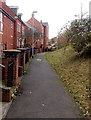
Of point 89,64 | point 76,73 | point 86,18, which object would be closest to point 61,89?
point 76,73

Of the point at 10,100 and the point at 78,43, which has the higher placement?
the point at 78,43

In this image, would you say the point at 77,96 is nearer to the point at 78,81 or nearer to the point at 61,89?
the point at 61,89

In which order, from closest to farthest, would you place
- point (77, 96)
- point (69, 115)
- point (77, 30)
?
1. point (69, 115)
2. point (77, 96)
3. point (77, 30)

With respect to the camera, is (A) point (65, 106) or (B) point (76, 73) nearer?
(A) point (65, 106)

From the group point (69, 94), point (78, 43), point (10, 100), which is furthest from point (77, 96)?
point (78, 43)

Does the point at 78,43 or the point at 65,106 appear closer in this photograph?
the point at 65,106

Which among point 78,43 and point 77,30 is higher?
point 77,30

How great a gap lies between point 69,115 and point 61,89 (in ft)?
11.8

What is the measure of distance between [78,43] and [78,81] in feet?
21.3

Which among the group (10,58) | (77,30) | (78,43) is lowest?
(10,58)

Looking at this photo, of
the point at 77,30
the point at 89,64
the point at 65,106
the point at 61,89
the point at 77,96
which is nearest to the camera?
the point at 65,106

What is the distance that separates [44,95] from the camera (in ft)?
30.5

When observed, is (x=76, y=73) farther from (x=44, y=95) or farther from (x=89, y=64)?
(x=44, y=95)

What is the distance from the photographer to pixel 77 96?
9.02 metres
